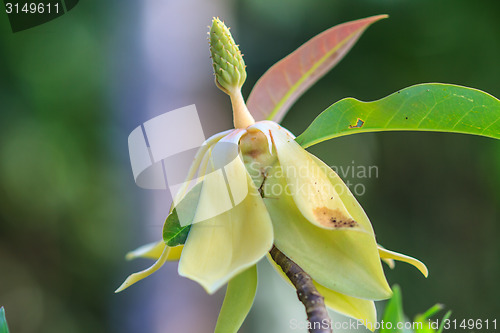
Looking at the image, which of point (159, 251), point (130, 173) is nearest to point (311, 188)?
point (159, 251)

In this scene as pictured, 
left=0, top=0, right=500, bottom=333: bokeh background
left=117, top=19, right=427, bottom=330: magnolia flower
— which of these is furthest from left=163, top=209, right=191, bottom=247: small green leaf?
left=0, top=0, right=500, bottom=333: bokeh background

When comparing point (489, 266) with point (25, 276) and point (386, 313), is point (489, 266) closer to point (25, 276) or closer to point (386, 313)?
point (386, 313)

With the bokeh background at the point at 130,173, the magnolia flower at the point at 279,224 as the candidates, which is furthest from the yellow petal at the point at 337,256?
the bokeh background at the point at 130,173

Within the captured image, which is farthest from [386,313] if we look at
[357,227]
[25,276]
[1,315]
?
[25,276]

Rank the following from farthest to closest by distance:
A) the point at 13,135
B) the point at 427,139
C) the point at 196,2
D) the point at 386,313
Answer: the point at 196,2, the point at 427,139, the point at 13,135, the point at 386,313

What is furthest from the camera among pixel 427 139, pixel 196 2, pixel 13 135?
pixel 196 2

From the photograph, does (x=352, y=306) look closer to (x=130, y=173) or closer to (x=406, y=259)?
(x=406, y=259)

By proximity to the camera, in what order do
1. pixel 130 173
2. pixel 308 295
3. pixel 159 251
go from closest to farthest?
pixel 308 295, pixel 159 251, pixel 130 173

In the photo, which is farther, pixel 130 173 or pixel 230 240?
pixel 130 173

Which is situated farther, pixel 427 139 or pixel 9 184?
pixel 427 139
